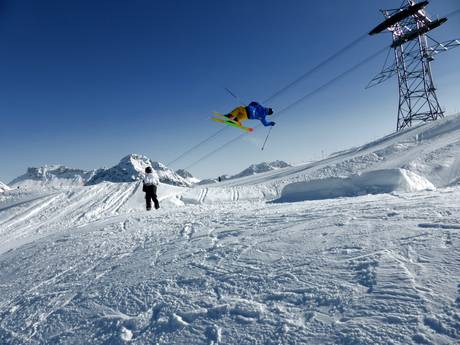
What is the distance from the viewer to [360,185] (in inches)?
467

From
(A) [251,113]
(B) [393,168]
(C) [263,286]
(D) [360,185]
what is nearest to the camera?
(C) [263,286]

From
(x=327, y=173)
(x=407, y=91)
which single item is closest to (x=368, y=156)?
(x=327, y=173)

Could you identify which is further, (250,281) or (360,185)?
(360,185)

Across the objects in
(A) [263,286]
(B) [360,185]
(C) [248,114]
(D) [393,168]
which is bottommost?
(A) [263,286]

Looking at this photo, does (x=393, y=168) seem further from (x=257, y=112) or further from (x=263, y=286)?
(x=263, y=286)

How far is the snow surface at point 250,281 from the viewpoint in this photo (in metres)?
2.85

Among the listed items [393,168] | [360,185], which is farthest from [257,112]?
[393,168]

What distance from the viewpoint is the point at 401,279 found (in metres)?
3.23

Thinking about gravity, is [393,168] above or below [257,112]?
below

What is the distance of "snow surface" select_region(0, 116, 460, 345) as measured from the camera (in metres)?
2.85

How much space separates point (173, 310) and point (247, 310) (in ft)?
2.91

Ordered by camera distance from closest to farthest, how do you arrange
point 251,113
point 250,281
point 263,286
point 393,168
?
point 263,286 < point 250,281 < point 251,113 < point 393,168

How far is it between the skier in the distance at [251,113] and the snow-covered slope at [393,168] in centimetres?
393

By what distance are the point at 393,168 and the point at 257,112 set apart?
626 centimetres
